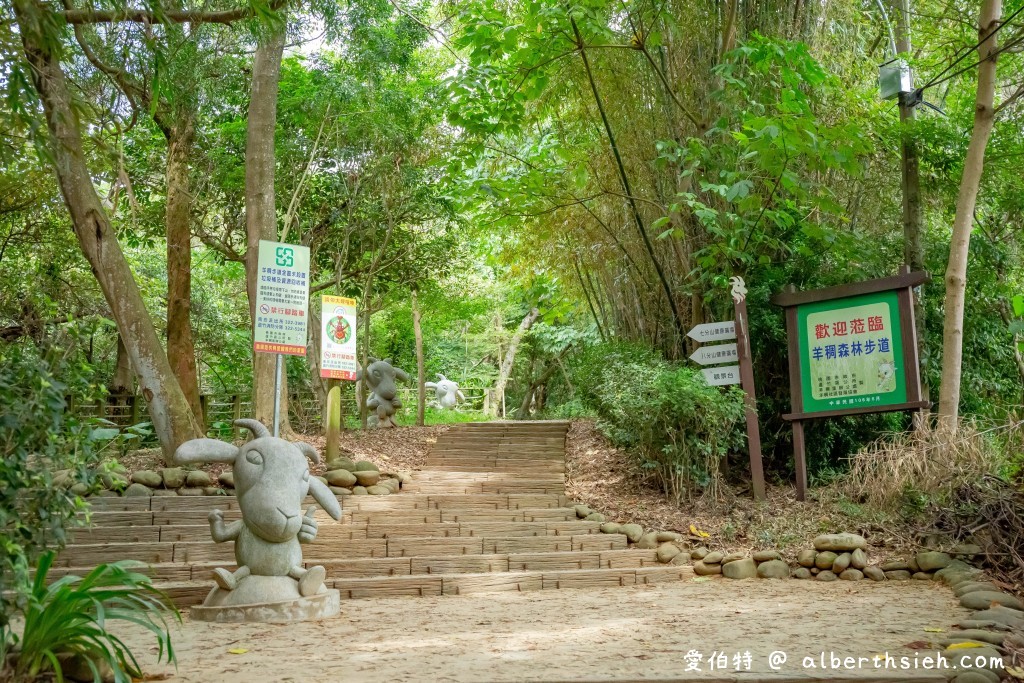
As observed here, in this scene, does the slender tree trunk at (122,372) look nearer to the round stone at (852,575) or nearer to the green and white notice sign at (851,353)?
the green and white notice sign at (851,353)

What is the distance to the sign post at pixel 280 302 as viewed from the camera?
771cm

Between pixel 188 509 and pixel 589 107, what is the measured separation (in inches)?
253

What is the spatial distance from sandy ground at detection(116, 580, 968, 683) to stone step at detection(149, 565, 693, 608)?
24cm

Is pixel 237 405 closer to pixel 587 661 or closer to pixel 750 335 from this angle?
pixel 750 335

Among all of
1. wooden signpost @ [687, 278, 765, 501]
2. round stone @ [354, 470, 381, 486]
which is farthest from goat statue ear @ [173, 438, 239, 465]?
wooden signpost @ [687, 278, 765, 501]

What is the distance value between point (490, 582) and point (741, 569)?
6.71 ft

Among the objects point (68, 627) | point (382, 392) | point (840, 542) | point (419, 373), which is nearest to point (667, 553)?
point (840, 542)

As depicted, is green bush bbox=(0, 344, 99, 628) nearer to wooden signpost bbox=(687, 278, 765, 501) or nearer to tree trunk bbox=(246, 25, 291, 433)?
tree trunk bbox=(246, 25, 291, 433)

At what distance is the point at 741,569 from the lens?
23.8 feet

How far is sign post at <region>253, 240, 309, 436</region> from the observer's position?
7.71 metres

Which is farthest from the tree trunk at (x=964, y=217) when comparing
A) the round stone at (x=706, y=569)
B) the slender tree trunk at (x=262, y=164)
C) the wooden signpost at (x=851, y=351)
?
the slender tree trunk at (x=262, y=164)

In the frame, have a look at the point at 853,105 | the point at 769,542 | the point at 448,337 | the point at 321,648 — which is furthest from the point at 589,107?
the point at 448,337

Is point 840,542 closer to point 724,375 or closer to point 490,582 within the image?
point 724,375

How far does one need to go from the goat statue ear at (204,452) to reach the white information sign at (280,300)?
1872mm
